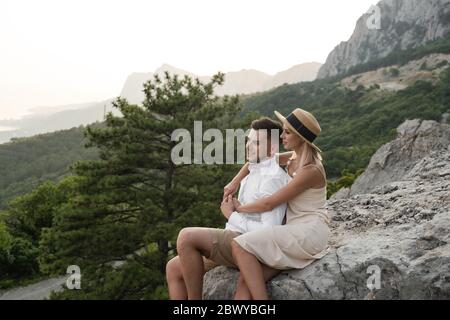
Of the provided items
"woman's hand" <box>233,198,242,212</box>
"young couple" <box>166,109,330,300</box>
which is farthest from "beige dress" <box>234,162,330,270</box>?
"woman's hand" <box>233,198,242,212</box>

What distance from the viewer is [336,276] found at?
10.2 ft

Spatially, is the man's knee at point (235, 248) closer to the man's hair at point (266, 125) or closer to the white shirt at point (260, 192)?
the white shirt at point (260, 192)

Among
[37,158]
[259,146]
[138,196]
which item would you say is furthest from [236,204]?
[37,158]

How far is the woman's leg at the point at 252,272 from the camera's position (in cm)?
285

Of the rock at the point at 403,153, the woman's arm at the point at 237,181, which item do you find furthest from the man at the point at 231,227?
the rock at the point at 403,153

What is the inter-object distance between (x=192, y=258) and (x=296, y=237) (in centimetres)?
71

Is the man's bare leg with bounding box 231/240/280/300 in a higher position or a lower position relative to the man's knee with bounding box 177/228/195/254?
lower

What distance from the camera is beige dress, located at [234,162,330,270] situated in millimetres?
2951

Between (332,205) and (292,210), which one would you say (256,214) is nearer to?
(292,210)

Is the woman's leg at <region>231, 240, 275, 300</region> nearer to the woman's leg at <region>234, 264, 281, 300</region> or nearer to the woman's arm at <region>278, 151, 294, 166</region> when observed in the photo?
the woman's leg at <region>234, 264, 281, 300</region>

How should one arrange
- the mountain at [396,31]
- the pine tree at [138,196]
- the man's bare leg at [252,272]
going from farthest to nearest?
the mountain at [396,31]
the pine tree at [138,196]
the man's bare leg at [252,272]

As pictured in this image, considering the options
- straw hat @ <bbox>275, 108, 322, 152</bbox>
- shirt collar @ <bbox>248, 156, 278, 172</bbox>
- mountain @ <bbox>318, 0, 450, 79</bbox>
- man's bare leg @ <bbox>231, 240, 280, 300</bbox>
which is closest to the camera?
man's bare leg @ <bbox>231, 240, 280, 300</bbox>

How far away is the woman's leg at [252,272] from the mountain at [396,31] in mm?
79852

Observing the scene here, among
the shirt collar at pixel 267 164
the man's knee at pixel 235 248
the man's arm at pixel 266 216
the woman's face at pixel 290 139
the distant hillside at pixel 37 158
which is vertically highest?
the woman's face at pixel 290 139
